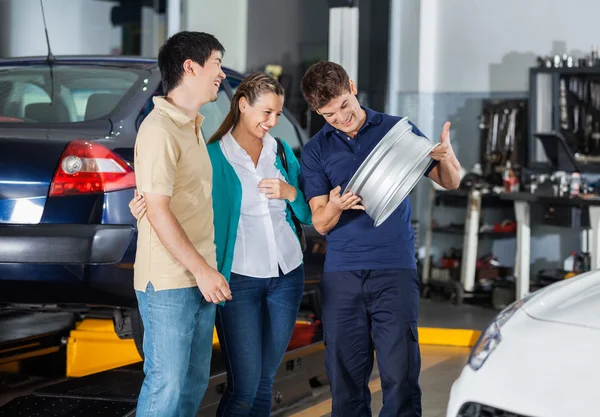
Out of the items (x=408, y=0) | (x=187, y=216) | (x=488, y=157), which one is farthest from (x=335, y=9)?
(x=187, y=216)

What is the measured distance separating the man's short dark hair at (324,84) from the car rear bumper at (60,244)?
44.3 inches

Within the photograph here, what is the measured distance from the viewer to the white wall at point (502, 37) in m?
8.90

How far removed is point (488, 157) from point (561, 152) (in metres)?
0.94

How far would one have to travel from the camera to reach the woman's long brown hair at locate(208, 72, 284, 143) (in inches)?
133

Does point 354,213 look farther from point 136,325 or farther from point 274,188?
point 136,325

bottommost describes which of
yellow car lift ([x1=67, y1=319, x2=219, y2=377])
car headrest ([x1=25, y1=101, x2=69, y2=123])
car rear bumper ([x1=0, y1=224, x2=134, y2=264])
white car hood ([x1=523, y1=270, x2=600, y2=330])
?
yellow car lift ([x1=67, y1=319, x2=219, y2=377])

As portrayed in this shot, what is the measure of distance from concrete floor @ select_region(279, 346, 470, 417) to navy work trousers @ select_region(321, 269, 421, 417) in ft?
4.06

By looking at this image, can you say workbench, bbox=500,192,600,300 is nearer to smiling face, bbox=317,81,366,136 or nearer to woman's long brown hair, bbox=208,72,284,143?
smiling face, bbox=317,81,366,136

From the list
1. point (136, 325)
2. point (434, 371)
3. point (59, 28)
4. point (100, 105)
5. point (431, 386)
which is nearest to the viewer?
point (136, 325)

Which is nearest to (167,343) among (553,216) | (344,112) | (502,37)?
(344,112)

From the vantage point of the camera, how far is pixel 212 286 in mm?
2857

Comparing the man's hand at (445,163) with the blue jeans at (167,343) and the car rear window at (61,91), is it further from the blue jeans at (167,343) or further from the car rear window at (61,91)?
the car rear window at (61,91)

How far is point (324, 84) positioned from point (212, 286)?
2.82 ft

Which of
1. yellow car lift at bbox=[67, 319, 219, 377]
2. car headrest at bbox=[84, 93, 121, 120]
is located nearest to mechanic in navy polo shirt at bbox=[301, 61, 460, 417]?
car headrest at bbox=[84, 93, 121, 120]
